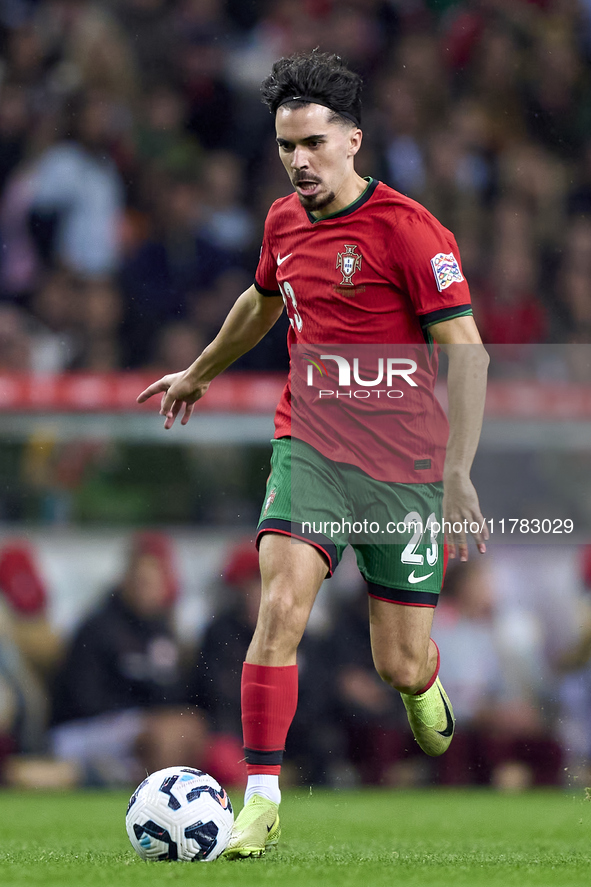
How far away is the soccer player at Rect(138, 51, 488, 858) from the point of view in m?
3.86

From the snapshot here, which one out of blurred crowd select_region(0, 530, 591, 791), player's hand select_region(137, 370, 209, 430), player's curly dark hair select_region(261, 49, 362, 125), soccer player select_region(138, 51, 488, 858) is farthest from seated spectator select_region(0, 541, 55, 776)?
player's curly dark hair select_region(261, 49, 362, 125)

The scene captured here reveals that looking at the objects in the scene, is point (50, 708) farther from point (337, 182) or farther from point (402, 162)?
point (402, 162)

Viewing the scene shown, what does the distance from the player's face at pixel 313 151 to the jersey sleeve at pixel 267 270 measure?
1.13ft

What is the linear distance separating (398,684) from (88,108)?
232 inches

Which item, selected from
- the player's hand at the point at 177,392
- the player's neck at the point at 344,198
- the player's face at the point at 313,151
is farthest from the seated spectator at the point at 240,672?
the player's face at the point at 313,151

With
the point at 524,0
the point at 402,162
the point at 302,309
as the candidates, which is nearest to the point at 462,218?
the point at 402,162

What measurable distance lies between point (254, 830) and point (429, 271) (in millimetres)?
1717

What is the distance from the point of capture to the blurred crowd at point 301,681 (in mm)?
6652

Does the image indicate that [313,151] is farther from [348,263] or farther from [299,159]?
[348,263]

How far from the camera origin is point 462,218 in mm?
8992

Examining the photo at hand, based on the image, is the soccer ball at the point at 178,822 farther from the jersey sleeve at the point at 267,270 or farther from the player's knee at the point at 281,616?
the jersey sleeve at the point at 267,270

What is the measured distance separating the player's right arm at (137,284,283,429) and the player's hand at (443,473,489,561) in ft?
3.67

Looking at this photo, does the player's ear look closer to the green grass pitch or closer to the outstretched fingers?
the outstretched fingers

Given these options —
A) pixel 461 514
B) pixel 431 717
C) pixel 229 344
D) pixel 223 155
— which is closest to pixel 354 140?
pixel 229 344
